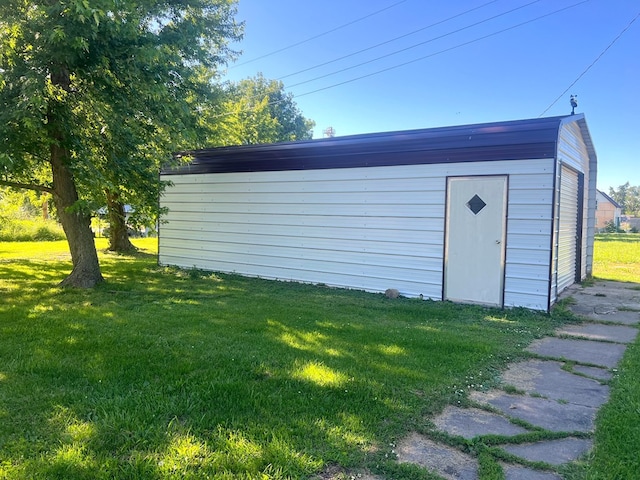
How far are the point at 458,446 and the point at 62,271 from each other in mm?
9385

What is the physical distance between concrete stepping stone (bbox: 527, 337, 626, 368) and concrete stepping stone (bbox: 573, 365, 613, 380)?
148mm

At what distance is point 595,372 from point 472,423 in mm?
1801

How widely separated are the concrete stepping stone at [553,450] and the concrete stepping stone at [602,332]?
290 centimetres

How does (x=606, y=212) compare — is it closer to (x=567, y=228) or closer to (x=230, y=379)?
(x=567, y=228)

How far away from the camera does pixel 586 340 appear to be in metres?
4.91

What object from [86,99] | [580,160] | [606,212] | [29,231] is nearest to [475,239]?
[580,160]

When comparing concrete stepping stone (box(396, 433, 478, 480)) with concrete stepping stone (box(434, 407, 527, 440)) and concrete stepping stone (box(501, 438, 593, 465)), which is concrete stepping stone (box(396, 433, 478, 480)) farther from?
concrete stepping stone (box(501, 438, 593, 465))

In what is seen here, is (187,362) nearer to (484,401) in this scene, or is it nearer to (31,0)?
(484,401)

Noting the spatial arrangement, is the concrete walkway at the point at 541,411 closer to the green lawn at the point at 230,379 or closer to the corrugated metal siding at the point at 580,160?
the green lawn at the point at 230,379

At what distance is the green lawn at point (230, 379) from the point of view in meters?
2.28

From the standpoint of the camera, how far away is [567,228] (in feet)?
26.6

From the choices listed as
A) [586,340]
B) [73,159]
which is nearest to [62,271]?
[73,159]

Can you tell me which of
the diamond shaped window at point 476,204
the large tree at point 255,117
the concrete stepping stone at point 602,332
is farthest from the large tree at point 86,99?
the concrete stepping stone at point 602,332

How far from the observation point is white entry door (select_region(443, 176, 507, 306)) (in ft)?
20.9
